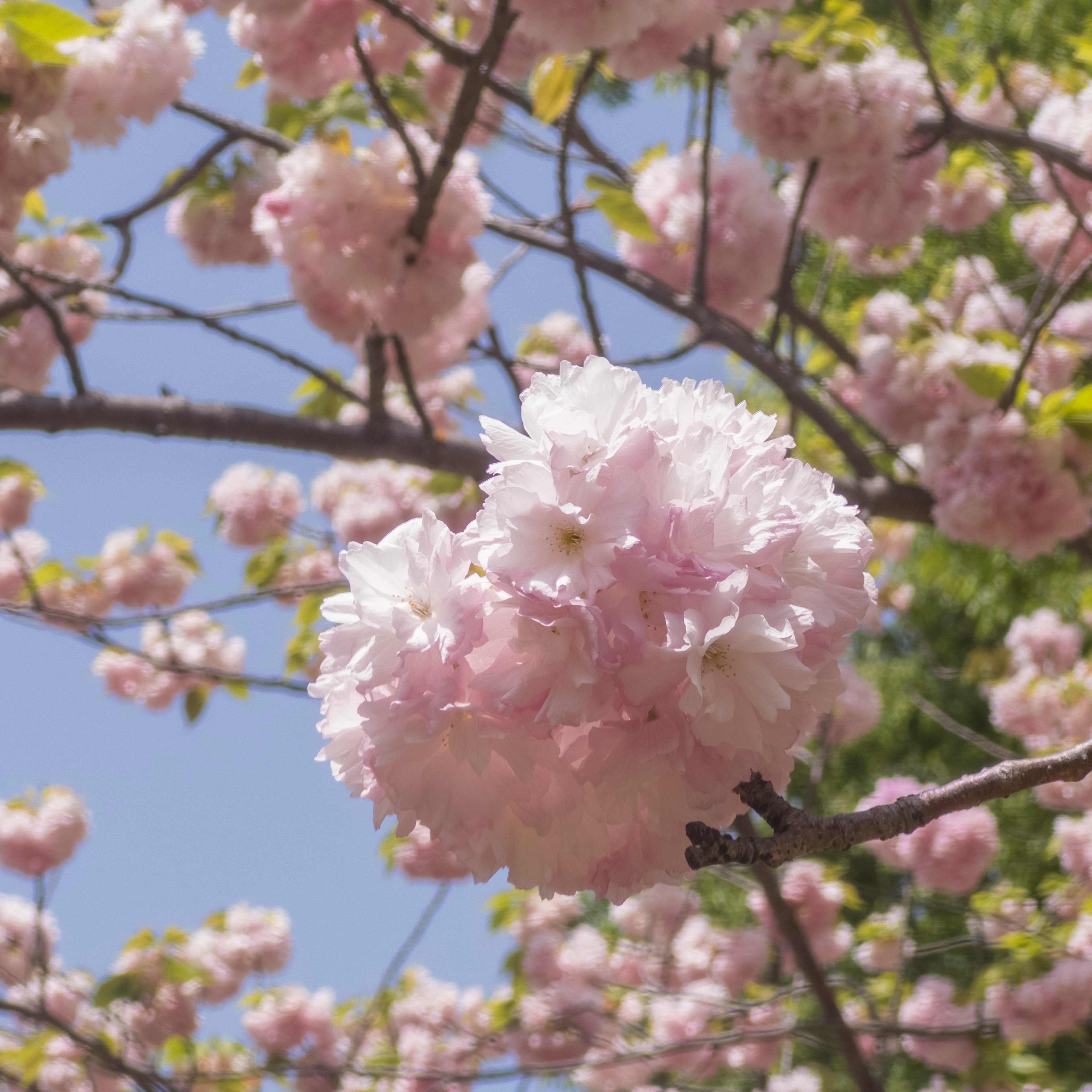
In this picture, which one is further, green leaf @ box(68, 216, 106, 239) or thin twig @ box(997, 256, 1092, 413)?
green leaf @ box(68, 216, 106, 239)

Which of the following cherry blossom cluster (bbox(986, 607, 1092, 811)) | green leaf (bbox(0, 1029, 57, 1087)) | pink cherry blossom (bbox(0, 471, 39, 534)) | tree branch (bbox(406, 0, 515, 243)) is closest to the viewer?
tree branch (bbox(406, 0, 515, 243))

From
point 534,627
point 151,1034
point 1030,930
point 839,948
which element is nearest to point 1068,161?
point 1030,930

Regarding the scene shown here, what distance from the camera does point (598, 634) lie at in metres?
0.58

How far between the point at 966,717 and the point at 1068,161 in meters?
7.48

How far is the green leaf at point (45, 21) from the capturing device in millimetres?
1363

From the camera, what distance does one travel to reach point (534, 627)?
1.94 feet

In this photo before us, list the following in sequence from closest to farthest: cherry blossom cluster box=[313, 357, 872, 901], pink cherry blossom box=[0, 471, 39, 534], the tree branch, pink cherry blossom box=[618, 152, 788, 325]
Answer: cherry blossom cluster box=[313, 357, 872, 901] → the tree branch → pink cherry blossom box=[618, 152, 788, 325] → pink cherry blossom box=[0, 471, 39, 534]

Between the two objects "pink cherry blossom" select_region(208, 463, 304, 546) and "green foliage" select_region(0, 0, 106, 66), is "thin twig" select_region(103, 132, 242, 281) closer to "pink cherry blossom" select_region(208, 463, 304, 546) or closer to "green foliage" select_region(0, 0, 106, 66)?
"green foliage" select_region(0, 0, 106, 66)

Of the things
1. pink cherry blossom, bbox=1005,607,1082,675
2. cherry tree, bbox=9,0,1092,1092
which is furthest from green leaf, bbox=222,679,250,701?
pink cherry blossom, bbox=1005,607,1082,675

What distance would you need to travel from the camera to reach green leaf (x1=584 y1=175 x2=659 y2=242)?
1.94 m

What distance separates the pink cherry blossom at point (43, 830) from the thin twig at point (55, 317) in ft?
8.28

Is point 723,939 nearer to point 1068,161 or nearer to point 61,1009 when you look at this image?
point 61,1009

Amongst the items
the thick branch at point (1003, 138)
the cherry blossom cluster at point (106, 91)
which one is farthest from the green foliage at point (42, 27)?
the thick branch at point (1003, 138)

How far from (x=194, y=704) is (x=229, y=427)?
1.58 m
